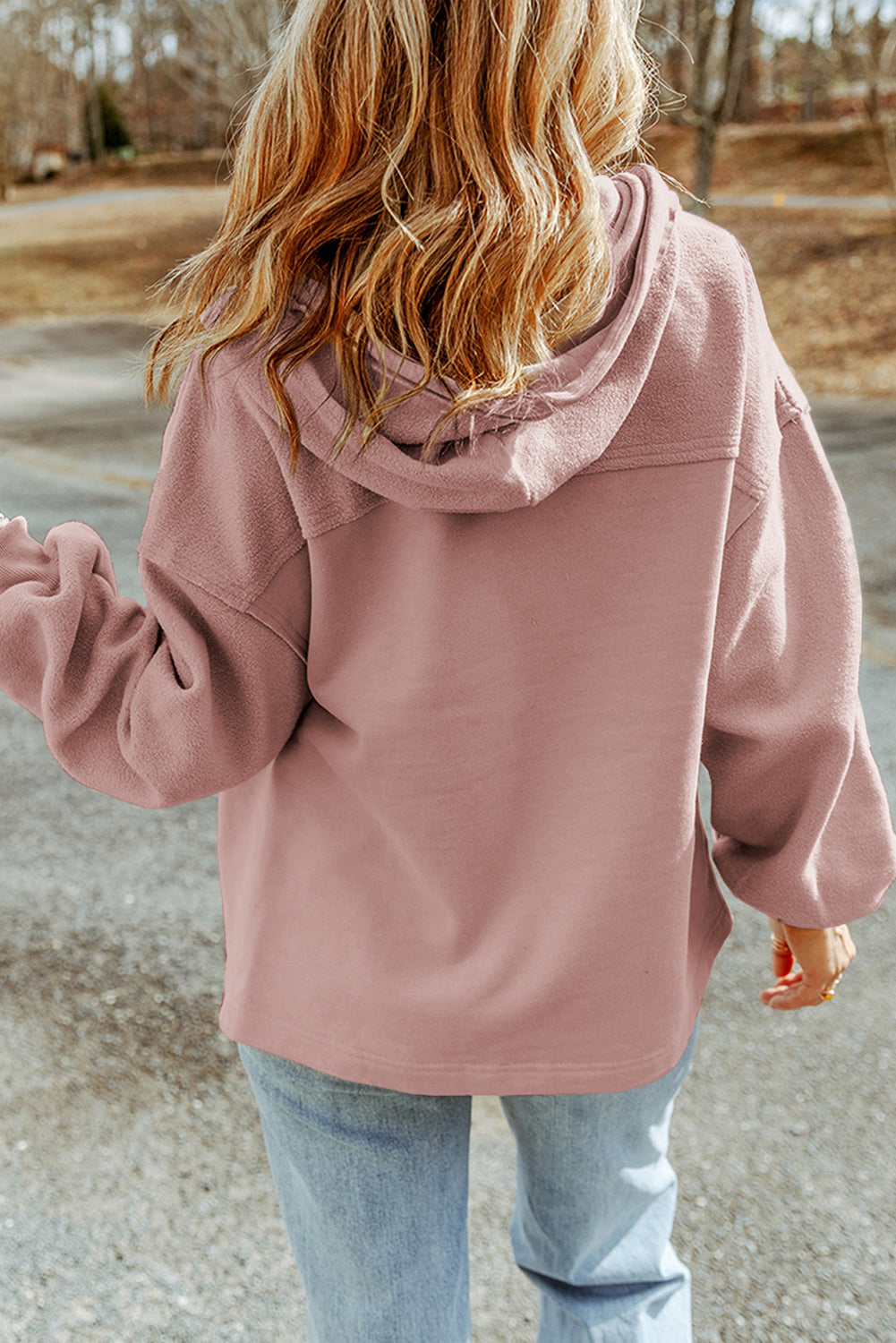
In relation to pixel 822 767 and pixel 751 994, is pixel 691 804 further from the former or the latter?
pixel 751 994

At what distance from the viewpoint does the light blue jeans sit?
1134 mm

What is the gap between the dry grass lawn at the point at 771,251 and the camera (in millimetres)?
11461

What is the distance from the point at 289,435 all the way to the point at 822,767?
0.59 metres

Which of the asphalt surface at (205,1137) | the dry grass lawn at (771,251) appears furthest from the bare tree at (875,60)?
the asphalt surface at (205,1137)

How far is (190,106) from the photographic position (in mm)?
39781

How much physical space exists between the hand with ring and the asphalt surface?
805 mm

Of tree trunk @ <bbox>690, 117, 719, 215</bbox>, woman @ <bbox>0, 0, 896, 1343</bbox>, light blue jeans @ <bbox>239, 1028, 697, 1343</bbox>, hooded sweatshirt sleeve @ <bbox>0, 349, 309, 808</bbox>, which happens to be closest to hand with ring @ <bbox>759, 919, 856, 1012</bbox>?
woman @ <bbox>0, 0, 896, 1343</bbox>

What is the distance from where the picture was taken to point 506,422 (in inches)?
35.8

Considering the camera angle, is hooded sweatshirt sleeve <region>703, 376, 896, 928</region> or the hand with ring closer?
hooded sweatshirt sleeve <region>703, 376, 896, 928</region>

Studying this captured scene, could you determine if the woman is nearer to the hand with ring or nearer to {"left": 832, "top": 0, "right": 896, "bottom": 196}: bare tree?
the hand with ring

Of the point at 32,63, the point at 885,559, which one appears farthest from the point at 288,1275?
the point at 32,63

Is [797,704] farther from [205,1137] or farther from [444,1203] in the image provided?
[205,1137]

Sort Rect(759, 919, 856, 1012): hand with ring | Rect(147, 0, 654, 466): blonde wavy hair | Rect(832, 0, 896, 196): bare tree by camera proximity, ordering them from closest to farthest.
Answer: Rect(147, 0, 654, 466): blonde wavy hair, Rect(759, 919, 856, 1012): hand with ring, Rect(832, 0, 896, 196): bare tree

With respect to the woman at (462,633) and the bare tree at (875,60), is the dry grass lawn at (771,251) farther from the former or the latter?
the woman at (462,633)
